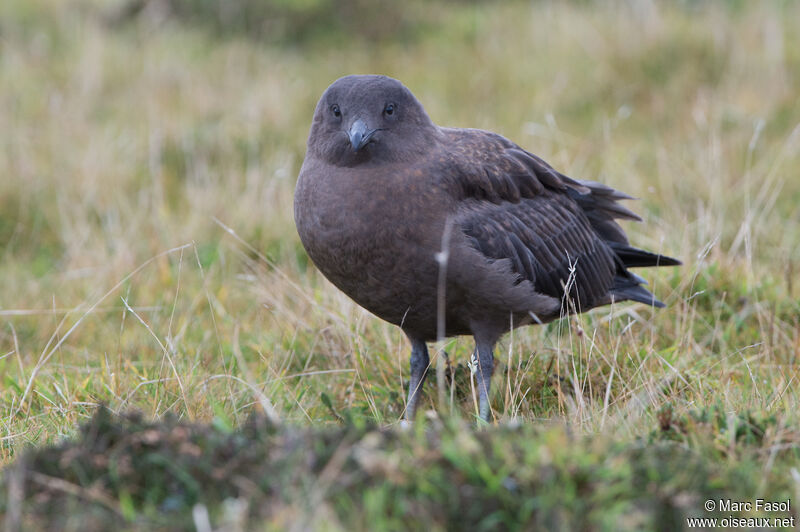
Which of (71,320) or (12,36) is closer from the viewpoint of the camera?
(71,320)

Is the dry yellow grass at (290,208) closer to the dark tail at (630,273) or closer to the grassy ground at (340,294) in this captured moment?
the grassy ground at (340,294)

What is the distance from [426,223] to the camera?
12.2ft

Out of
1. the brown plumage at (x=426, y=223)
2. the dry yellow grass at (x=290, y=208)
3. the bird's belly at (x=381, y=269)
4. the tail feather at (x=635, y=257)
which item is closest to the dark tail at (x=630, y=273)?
the tail feather at (x=635, y=257)

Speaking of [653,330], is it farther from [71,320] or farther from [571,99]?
[571,99]

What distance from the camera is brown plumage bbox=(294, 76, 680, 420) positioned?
3699 millimetres

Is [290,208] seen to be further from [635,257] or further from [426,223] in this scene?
[426,223]

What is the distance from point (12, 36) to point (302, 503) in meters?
8.12

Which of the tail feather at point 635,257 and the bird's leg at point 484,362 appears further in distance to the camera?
the tail feather at point 635,257

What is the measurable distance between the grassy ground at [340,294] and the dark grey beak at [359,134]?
3.03ft

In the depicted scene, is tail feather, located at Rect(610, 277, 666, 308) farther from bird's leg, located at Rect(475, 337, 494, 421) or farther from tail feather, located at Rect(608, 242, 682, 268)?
bird's leg, located at Rect(475, 337, 494, 421)

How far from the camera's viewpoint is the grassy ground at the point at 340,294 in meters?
2.97

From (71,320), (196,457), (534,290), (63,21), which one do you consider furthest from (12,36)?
(196,457)

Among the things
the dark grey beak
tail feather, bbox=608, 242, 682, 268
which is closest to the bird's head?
the dark grey beak

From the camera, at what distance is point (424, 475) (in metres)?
2.45
